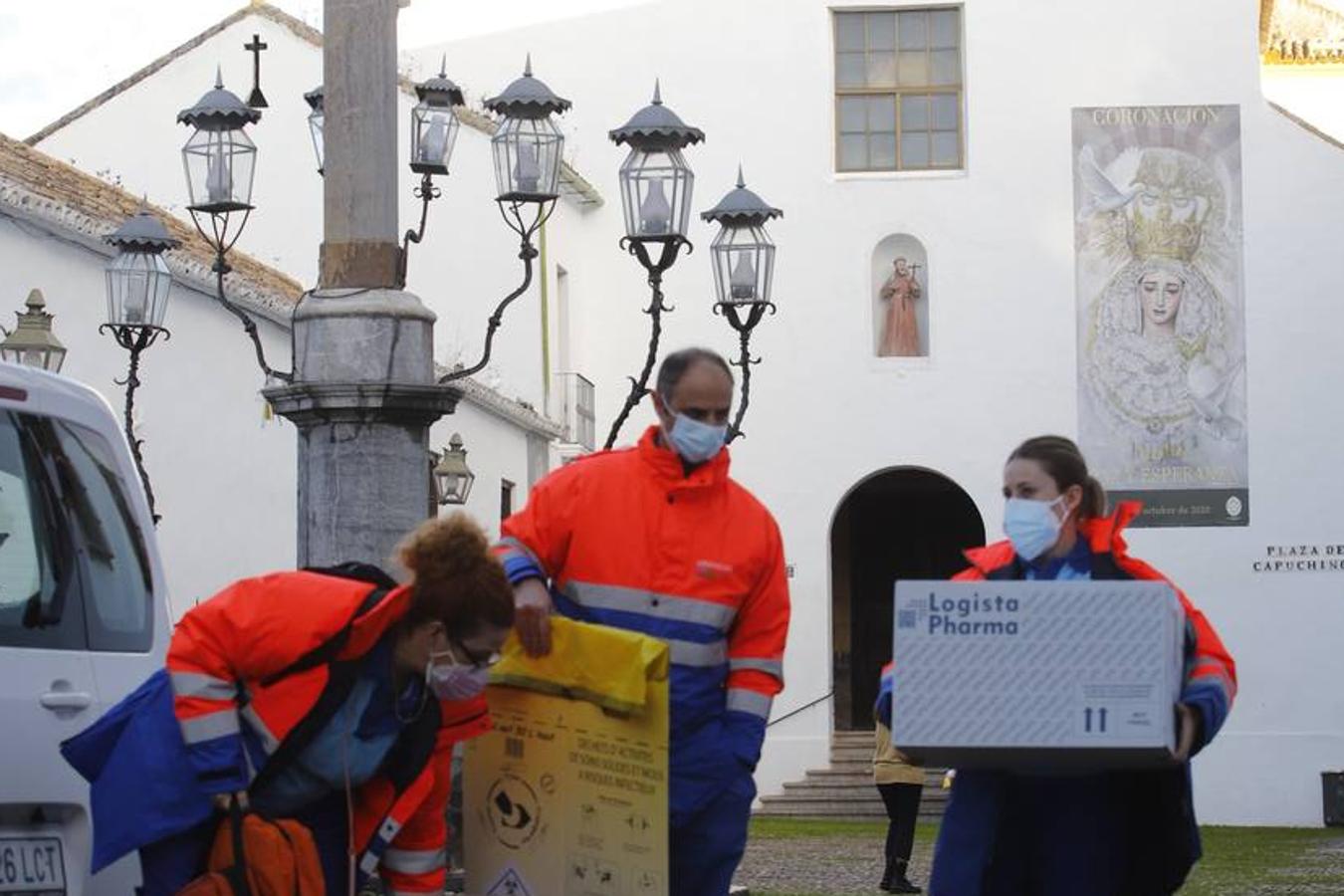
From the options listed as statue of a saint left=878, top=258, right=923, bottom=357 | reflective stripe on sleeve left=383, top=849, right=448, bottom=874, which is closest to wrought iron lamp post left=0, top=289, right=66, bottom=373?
reflective stripe on sleeve left=383, top=849, right=448, bottom=874

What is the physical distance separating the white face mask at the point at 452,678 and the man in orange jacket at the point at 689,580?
81cm

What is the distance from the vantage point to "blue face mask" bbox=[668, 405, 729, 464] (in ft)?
23.1

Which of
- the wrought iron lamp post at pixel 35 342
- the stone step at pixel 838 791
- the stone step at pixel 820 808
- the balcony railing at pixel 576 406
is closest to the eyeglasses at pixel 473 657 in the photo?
the wrought iron lamp post at pixel 35 342

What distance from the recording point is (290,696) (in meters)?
5.93

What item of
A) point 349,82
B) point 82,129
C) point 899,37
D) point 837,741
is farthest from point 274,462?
point 349,82

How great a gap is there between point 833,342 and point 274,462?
10290 mm

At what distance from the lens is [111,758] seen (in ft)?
19.6

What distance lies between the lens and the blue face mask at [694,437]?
7047mm

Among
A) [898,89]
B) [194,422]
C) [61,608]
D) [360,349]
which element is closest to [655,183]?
[360,349]

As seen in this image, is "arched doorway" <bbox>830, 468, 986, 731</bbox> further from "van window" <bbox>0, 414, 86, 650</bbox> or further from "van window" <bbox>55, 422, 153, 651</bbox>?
"van window" <bbox>0, 414, 86, 650</bbox>

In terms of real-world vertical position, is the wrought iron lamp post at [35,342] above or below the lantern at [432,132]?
below

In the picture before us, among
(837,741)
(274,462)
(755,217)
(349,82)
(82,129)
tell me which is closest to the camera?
(349,82)

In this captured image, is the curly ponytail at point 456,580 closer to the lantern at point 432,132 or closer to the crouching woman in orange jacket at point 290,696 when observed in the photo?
the crouching woman in orange jacket at point 290,696

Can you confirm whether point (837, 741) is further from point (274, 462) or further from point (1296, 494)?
point (274, 462)
